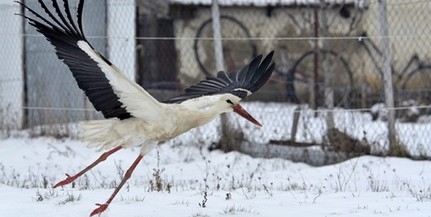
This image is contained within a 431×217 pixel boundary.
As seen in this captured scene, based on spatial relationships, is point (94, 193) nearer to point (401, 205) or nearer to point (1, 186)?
point (1, 186)

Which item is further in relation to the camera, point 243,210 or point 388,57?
point 388,57

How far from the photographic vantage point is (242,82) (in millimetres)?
6621

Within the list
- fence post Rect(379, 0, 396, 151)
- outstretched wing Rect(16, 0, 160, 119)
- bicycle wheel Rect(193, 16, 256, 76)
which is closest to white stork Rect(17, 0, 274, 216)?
outstretched wing Rect(16, 0, 160, 119)

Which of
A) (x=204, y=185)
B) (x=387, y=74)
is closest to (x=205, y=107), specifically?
(x=204, y=185)

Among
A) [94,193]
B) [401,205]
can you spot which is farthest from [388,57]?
[94,193]

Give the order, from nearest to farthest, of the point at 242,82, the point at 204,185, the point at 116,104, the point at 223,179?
the point at 116,104
the point at 242,82
the point at 204,185
the point at 223,179

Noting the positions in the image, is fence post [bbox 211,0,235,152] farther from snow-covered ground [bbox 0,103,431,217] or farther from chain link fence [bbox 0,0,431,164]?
snow-covered ground [bbox 0,103,431,217]

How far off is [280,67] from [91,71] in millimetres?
10771

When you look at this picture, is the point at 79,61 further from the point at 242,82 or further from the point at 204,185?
the point at 204,185

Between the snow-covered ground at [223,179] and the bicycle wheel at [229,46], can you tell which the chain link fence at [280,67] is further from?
the snow-covered ground at [223,179]

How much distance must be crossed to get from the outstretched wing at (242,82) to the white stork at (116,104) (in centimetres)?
46

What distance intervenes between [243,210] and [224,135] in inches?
176

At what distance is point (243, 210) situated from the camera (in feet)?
19.2

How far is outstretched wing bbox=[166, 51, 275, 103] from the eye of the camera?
645 cm
